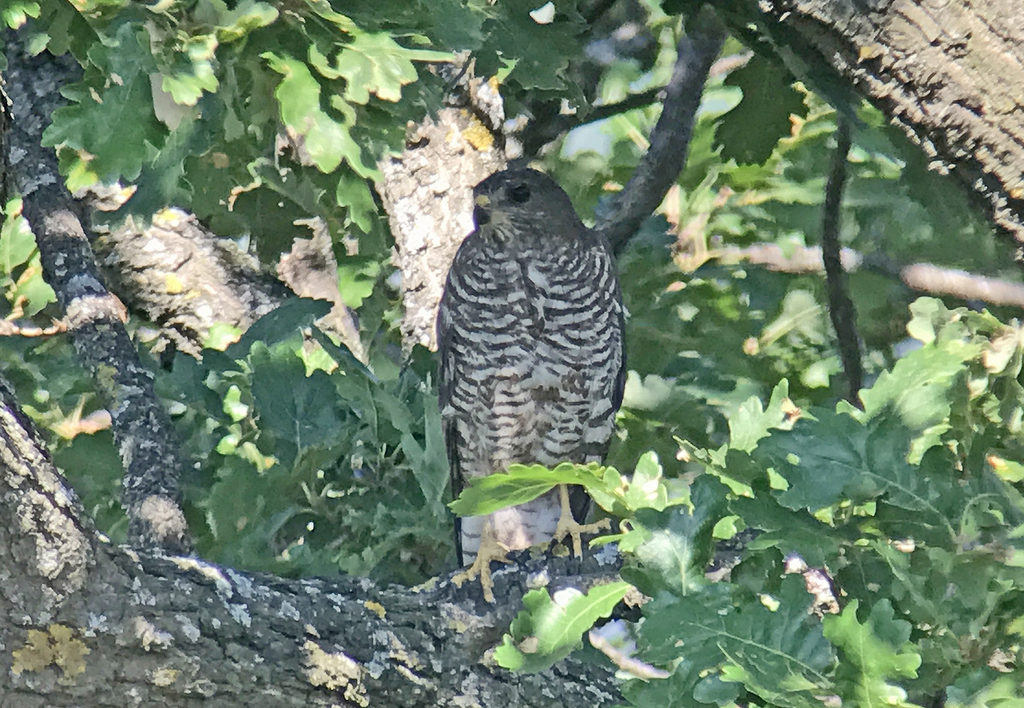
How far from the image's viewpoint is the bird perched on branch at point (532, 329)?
4.18 m

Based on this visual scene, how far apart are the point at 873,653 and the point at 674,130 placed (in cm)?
254

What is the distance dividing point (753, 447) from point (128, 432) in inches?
62.8

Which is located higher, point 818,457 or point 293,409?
point 818,457

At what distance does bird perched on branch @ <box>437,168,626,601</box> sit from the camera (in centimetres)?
418

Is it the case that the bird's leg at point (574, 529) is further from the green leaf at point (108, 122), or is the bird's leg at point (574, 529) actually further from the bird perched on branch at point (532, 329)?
the green leaf at point (108, 122)

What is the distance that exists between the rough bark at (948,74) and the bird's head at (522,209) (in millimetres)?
1991

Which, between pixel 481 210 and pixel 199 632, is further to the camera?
pixel 481 210

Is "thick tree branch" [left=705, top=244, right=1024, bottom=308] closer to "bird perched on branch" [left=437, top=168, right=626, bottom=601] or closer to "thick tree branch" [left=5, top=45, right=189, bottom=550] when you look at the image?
"bird perched on branch" [left=437, top=168, right=626, bottom=601]

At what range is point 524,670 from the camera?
2.12 metres

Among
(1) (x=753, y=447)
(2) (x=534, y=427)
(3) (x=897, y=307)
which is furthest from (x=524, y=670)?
(3) (x=897, y=307)

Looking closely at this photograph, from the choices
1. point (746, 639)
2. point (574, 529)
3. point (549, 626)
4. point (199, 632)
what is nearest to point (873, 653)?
point (746, 639)

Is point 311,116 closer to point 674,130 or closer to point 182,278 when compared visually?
point 674,130

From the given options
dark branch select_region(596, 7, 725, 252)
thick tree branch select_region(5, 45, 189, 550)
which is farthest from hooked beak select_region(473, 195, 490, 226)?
thick tree branch select_region(5, 45, 189, 550)

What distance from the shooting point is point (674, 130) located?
414 centimetres
